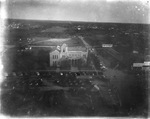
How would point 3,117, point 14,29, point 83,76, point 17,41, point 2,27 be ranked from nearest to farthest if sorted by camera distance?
point 3,117
point 83,76
point 2,27
point 17,41
point 14,29

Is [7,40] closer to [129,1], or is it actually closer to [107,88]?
[107,88]

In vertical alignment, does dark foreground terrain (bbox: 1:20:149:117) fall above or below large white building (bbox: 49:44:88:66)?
below

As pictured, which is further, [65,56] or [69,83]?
[65,56]

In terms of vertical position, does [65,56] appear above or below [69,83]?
above

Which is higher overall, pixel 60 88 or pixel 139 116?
pixel 60 88

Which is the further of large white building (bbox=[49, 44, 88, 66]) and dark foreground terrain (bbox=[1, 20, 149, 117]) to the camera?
large white building (bbox=[49, 44, 88, 66])

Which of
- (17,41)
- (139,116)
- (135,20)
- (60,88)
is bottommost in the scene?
(139,116)

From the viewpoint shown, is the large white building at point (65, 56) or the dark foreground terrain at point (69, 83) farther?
the large white building at point (65, 56)

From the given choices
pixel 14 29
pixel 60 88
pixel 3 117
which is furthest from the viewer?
pixel 14 29

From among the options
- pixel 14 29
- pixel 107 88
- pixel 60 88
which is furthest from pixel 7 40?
pixel 107 88

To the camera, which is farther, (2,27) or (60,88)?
(2,27)

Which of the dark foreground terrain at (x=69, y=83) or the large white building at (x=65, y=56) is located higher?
the large white building at (x=65, y=56)
